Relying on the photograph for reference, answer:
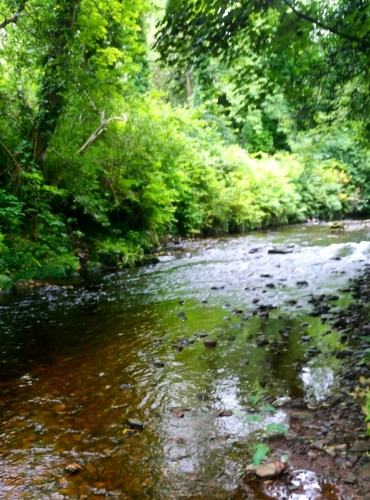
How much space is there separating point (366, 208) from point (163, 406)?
3510 cm

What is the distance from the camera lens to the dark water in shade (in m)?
3.17

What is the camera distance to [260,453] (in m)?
3.27

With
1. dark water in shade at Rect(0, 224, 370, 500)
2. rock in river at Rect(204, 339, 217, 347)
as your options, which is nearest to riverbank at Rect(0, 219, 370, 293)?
dark water in shade at Rect(0, 224, 370, 500)

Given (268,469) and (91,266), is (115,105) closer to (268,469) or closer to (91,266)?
(91,266)

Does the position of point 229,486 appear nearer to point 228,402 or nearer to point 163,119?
point 228,402

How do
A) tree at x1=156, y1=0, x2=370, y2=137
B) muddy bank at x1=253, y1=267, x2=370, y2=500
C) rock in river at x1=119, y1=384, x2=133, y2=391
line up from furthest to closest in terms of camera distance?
1. rock in river at x1=119, y1=384, x2=133, y2=391
2. tree at x1=156, y1=0, x2=370, y2=137
3. muddy bank at x1=253, y1=267, x2=370, y2=500

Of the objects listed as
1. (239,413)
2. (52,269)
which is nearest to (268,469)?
(239,413)

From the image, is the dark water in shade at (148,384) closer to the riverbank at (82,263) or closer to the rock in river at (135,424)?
the rock in river at (135,424)

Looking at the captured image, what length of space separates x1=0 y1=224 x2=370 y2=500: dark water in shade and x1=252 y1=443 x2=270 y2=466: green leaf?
10 centimetres

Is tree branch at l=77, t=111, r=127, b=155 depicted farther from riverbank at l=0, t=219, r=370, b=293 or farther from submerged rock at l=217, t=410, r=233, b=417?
submerged rock at l=217, t=410, r=233, b=417

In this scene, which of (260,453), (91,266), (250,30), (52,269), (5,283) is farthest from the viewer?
(91,266)

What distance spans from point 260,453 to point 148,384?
189 cm

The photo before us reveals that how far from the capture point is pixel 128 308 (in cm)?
848

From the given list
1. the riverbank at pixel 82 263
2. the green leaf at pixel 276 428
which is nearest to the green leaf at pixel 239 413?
the green leaf at pixel 276 428
